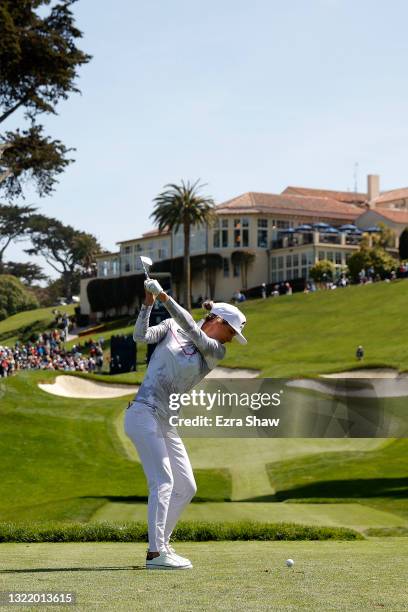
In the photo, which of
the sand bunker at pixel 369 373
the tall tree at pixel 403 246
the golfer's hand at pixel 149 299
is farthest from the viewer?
the tall tree at pixel 403 246

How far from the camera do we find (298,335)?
78.4m

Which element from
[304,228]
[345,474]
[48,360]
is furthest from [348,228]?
[345,474]

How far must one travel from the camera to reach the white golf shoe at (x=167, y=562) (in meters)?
9.52

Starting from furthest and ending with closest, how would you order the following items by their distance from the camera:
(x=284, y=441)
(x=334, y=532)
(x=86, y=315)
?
1. (x=86, y=315)
2. (x=284, y=441)
3. (x=334, y=532)

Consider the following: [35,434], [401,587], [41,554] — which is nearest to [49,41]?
[35,434]

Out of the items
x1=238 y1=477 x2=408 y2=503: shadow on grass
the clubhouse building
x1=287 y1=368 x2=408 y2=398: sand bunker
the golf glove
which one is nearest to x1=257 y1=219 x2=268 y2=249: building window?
the clubhouse building

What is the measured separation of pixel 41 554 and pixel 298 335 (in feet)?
220

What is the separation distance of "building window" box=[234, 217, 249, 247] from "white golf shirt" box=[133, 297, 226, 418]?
106 m

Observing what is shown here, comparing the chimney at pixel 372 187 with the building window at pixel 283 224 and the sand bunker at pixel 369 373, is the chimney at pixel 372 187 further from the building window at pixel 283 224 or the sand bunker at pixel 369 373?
the sand bunker at pixel 369 373

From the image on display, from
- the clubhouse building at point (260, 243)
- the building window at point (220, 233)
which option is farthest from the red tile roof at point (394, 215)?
the building window at point (220, 233)

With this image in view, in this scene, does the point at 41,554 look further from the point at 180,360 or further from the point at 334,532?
the point at 334,532

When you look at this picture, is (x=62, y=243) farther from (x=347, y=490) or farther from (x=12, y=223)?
(x=347, y=490)

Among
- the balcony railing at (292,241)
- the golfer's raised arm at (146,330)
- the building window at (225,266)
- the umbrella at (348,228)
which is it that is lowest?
the golfer's raised arm at (146,330)

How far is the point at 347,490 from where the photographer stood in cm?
2772
